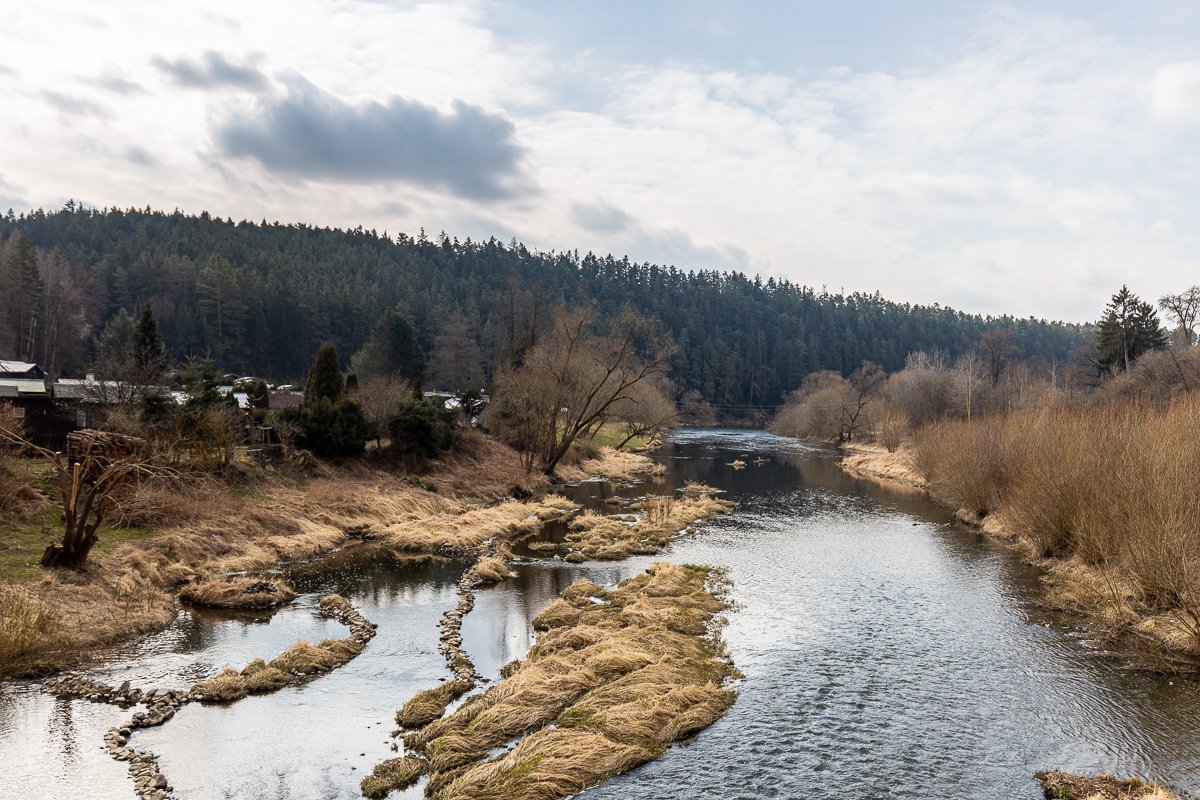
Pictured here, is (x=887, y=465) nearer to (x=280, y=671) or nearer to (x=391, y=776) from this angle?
(x=280, y=671)

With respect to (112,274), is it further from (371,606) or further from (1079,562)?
(1079,562)

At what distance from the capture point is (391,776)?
12.1 meters

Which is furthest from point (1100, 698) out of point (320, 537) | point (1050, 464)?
point (320, 537)

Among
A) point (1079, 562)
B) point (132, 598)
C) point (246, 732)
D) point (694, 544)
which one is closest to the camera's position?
point (246, 732)

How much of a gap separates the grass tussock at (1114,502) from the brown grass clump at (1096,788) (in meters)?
7.33

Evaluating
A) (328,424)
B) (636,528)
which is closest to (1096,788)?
(636,528)

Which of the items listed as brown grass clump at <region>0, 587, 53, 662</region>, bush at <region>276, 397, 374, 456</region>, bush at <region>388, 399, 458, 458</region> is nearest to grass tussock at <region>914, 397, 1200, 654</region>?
brown grass clump at <region>0, 587, 53, 662</region>

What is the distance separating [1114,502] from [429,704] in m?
20.4

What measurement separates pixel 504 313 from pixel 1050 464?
6064 centimetres

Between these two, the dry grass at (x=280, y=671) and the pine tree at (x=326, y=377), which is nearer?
the dry grass at (x=280, y=671)

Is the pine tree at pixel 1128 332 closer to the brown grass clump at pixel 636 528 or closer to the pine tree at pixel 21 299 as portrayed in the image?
the brown grass clump at pixel 636 528

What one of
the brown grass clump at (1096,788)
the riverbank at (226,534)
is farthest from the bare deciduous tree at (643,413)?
the brown grass clump at (1096,788)

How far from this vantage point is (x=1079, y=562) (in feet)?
86.7

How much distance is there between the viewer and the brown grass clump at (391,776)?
11781 millimetres
